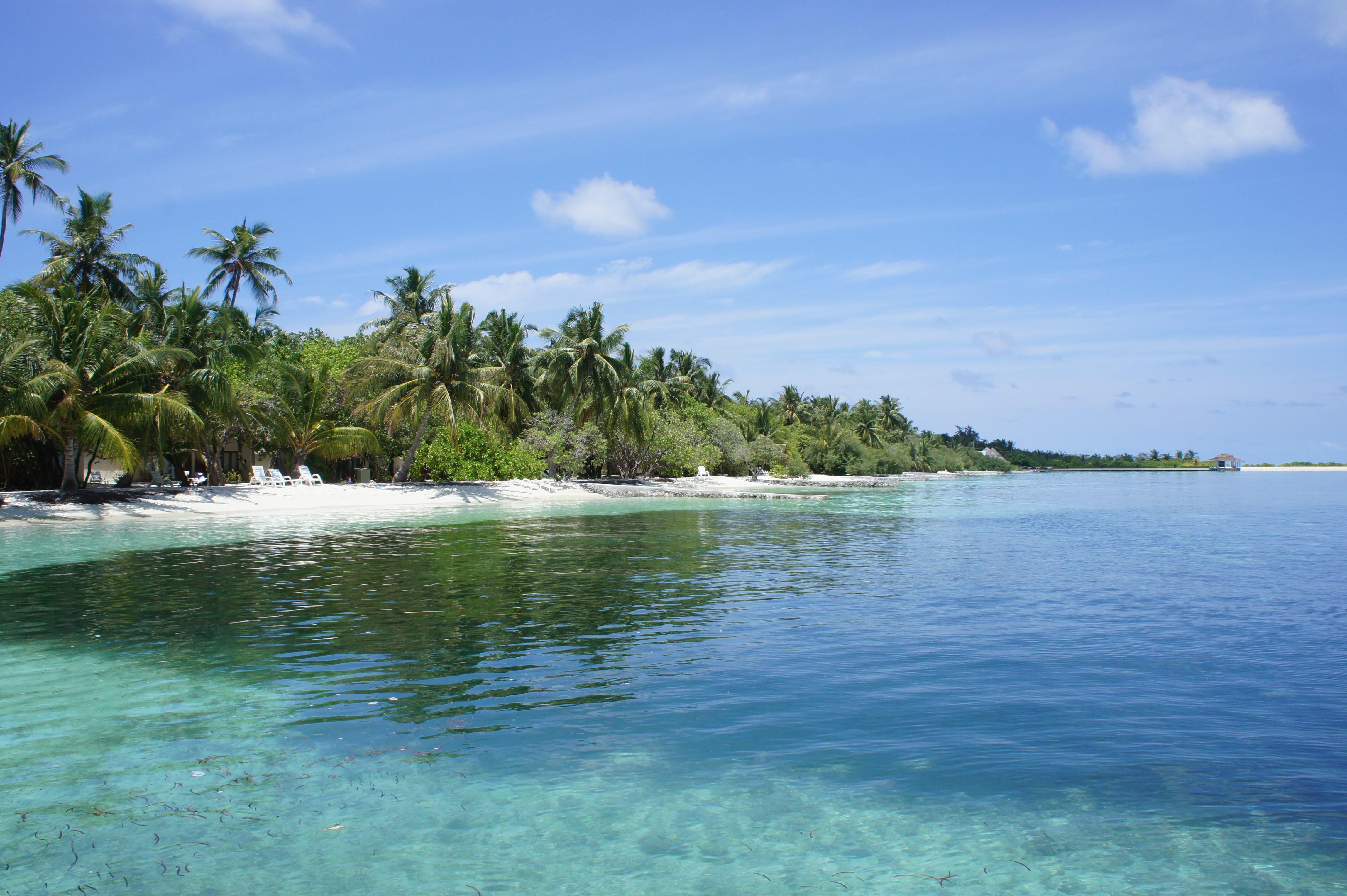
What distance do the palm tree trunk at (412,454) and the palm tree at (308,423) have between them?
1.62 metres

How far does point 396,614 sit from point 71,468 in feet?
77.6

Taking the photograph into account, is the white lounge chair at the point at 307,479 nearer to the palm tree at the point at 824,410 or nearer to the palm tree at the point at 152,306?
the palm tree at the point at 152,306

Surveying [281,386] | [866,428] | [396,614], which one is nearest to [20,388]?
[281,386]

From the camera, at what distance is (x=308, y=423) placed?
1419 inches

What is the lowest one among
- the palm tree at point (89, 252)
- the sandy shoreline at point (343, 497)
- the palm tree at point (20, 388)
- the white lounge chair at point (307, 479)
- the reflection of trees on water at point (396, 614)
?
the reflection of trees on water at point (396, 614)

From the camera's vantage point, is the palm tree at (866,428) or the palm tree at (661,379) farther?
the palm tree at (866,428)

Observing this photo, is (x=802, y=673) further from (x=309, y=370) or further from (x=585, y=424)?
(x=585, y=424)

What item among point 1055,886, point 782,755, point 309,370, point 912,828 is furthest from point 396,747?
point 309,370

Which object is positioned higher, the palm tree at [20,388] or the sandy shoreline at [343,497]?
the palm tree at [20,388]

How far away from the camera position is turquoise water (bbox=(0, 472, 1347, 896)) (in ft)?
13.8

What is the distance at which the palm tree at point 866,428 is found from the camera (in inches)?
3671

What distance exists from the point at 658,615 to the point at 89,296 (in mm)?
28609

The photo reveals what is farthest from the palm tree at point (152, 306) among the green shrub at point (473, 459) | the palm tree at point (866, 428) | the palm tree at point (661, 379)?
the palm tree at point (866, 428)

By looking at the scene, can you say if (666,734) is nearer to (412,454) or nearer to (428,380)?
(428,380)
